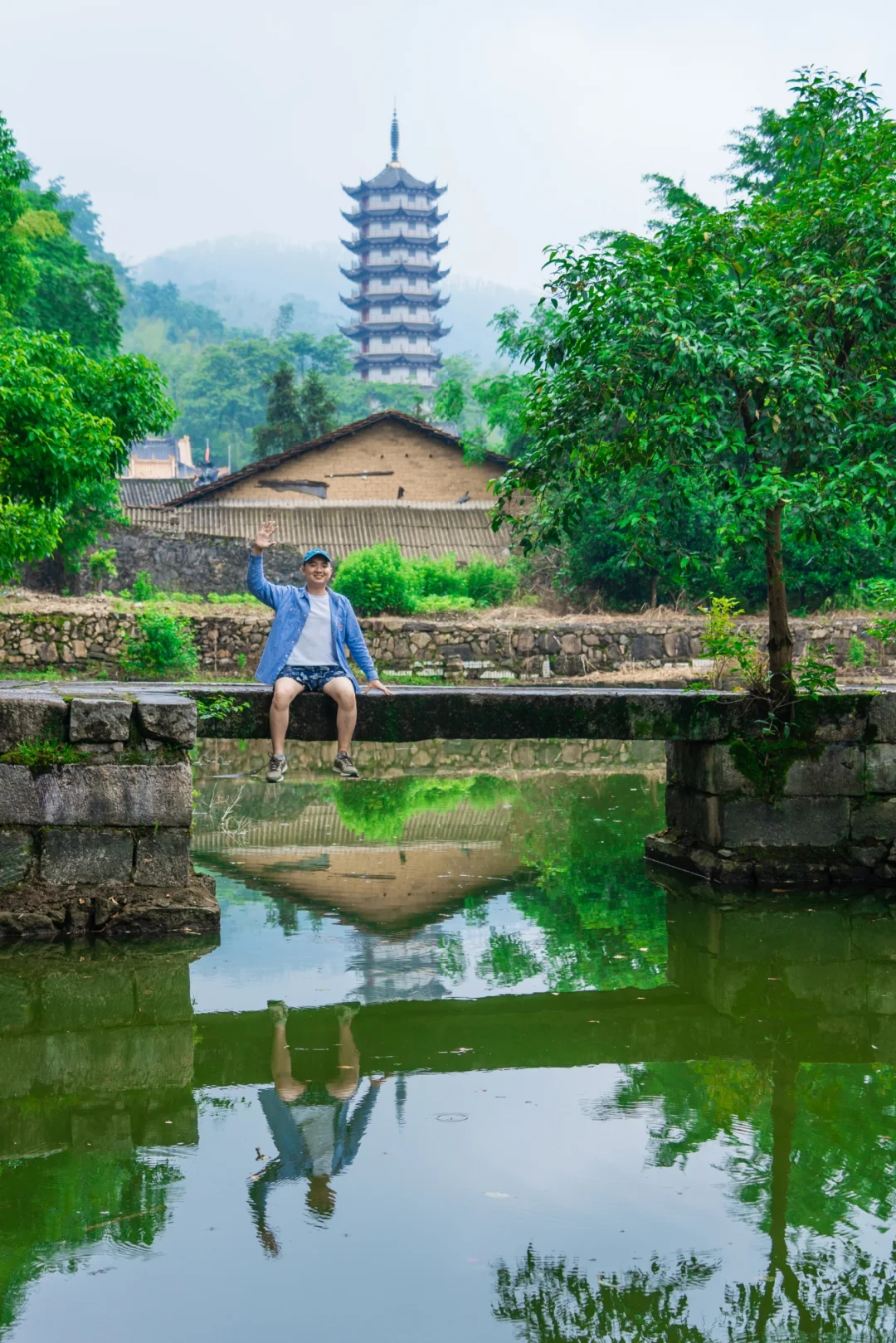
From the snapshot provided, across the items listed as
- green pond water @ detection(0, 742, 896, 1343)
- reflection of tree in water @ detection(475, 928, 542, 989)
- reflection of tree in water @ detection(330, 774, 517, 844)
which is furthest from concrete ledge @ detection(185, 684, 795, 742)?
reflection of tree in water @ detection(330, 774, 517, 844)

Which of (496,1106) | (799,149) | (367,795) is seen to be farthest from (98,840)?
(799,149)

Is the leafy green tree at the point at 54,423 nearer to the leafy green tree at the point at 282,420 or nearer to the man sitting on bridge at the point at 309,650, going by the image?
the man sitting on bridge at the point at 309,650

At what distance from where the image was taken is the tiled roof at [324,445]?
96.6 ft

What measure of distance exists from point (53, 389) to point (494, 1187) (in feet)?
34.2

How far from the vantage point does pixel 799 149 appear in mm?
8672

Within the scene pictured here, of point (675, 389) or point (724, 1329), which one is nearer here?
point (724, 1329)

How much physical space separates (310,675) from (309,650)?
5.9 inches

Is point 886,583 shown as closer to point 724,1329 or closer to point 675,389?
point 675,389

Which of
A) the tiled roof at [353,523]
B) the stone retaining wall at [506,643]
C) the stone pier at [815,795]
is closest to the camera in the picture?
the stone pier at [815,795]

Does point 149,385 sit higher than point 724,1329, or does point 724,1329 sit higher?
point 149,385

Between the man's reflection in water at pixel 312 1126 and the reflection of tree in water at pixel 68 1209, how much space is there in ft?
0.99

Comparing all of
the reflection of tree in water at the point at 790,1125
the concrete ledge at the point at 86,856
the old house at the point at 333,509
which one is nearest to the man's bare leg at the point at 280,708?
the concrete ledge at the point at 86,856

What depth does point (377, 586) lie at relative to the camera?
907 inches

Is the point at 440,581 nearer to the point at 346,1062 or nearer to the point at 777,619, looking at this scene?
the point at 777,619
